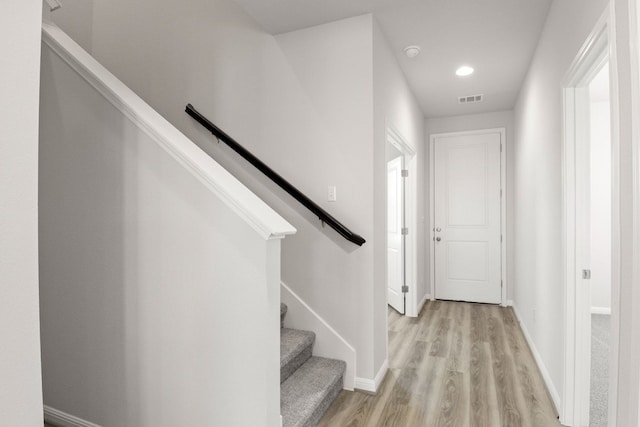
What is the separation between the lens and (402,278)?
168 inches

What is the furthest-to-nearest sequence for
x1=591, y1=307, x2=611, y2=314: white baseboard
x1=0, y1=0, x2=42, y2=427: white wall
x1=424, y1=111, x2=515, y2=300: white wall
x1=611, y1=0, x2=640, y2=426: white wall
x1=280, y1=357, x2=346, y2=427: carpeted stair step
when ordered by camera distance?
x1=424, y1=111, x2=515, y2=300: white wall, x1=591, y1=307, x2=611, y2=314: white baseboard, x1=280, y1=357, x2=346, y2=427: carpeted stair step, x1=611, y1=0, x2=640, y2=426: white wall, x1=0, y1=0, x2=42, y2=427: white wall

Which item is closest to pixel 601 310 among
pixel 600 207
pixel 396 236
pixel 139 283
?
pixel 600 207

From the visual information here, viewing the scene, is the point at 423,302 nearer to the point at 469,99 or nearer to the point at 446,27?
the point at 469,99

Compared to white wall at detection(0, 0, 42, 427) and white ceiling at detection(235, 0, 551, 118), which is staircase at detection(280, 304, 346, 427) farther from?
white ceiling at detection(235, 0, 551, 118)

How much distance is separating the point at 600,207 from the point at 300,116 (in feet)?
13.7

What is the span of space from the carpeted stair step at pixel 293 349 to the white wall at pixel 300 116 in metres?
0.21

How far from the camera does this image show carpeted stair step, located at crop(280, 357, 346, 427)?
1.87m

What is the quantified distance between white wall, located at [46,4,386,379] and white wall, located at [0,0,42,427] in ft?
3.97

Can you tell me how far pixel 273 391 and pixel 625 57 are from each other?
5.75 feet

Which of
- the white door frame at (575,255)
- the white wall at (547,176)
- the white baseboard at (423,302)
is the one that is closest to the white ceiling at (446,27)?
the white wall at (547,176)

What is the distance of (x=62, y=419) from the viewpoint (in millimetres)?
1637

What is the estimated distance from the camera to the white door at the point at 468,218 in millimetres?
4820

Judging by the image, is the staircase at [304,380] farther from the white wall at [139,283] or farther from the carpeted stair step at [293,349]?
the white wall at [139,283]

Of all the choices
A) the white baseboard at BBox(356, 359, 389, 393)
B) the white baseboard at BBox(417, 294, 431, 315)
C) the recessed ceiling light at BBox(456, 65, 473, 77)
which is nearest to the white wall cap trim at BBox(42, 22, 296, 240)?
the white baseboard at BBox(356, 359, 389, 393)
